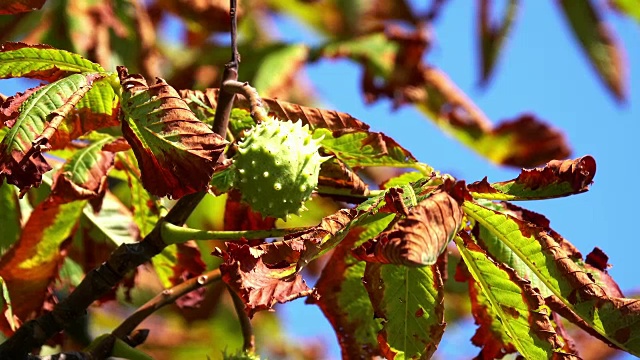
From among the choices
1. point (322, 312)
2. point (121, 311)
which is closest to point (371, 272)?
point (322, 312)

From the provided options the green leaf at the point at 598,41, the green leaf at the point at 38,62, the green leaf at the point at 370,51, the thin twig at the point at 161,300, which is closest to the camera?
the green leaf at the point at 38,62

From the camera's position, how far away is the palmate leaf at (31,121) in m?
1.09

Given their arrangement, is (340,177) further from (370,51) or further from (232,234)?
(370,51)

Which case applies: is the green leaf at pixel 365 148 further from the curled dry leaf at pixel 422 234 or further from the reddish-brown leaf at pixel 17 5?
the reddish-brown leaf at pixel 17 5

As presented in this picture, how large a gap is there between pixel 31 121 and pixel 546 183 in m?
0.69

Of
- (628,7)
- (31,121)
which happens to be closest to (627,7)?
(628,7)

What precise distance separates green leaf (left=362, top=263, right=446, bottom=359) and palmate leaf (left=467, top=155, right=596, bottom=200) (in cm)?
14

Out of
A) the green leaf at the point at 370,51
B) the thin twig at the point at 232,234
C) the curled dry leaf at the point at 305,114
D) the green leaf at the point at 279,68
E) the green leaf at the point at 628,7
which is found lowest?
the thin twig at the point at 232,234

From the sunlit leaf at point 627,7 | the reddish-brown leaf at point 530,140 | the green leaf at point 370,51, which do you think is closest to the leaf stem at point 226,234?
the green leaf at point 370,51

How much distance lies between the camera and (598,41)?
154 inches

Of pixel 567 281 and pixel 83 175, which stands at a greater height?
pixel 83 175

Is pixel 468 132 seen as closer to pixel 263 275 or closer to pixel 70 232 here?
pixel 70 232

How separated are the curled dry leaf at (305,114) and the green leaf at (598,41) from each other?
8.41 ft

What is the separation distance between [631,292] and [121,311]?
1.93 m
